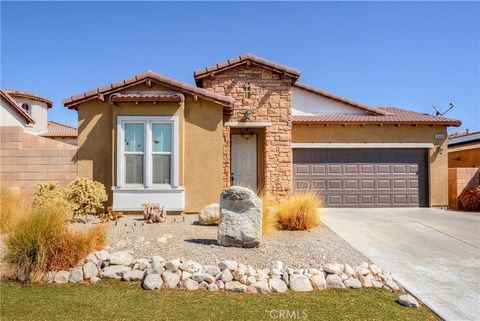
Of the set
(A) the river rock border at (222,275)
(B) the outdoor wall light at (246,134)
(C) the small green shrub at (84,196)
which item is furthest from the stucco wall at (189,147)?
(A) the river rock border at (222,275)

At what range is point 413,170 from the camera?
14.3 metres

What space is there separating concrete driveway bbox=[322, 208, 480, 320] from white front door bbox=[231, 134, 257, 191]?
3.24m

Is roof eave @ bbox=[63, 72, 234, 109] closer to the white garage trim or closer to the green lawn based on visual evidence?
the white garage trim

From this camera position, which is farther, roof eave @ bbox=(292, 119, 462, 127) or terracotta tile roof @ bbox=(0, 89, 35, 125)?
terracotta tile roof @ bbox=(0, 89, 35, 125)

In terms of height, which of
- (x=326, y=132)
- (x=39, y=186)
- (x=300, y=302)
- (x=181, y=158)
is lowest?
(x=300, y=302)

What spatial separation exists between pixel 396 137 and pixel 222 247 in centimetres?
1009

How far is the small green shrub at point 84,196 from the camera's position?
9.81 meters

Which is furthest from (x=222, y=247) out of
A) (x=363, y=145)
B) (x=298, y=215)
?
(x=363, y=145)

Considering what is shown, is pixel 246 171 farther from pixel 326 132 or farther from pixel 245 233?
pixel 245 233

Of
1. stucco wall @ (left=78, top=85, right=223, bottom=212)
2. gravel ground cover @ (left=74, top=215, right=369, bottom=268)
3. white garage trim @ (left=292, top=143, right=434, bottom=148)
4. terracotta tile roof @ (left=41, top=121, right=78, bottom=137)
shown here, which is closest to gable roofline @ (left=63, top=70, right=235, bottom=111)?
stucco wall @ (left=78, top=85, right=223, bottom=212)

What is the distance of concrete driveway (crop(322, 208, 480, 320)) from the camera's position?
541 centimetres

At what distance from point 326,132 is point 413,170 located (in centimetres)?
382

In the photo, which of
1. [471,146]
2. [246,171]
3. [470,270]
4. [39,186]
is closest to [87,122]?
[39,186]

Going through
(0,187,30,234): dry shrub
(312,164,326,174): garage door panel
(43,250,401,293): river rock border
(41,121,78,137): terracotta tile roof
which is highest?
(41,121,78,137): terracotta tile roof
